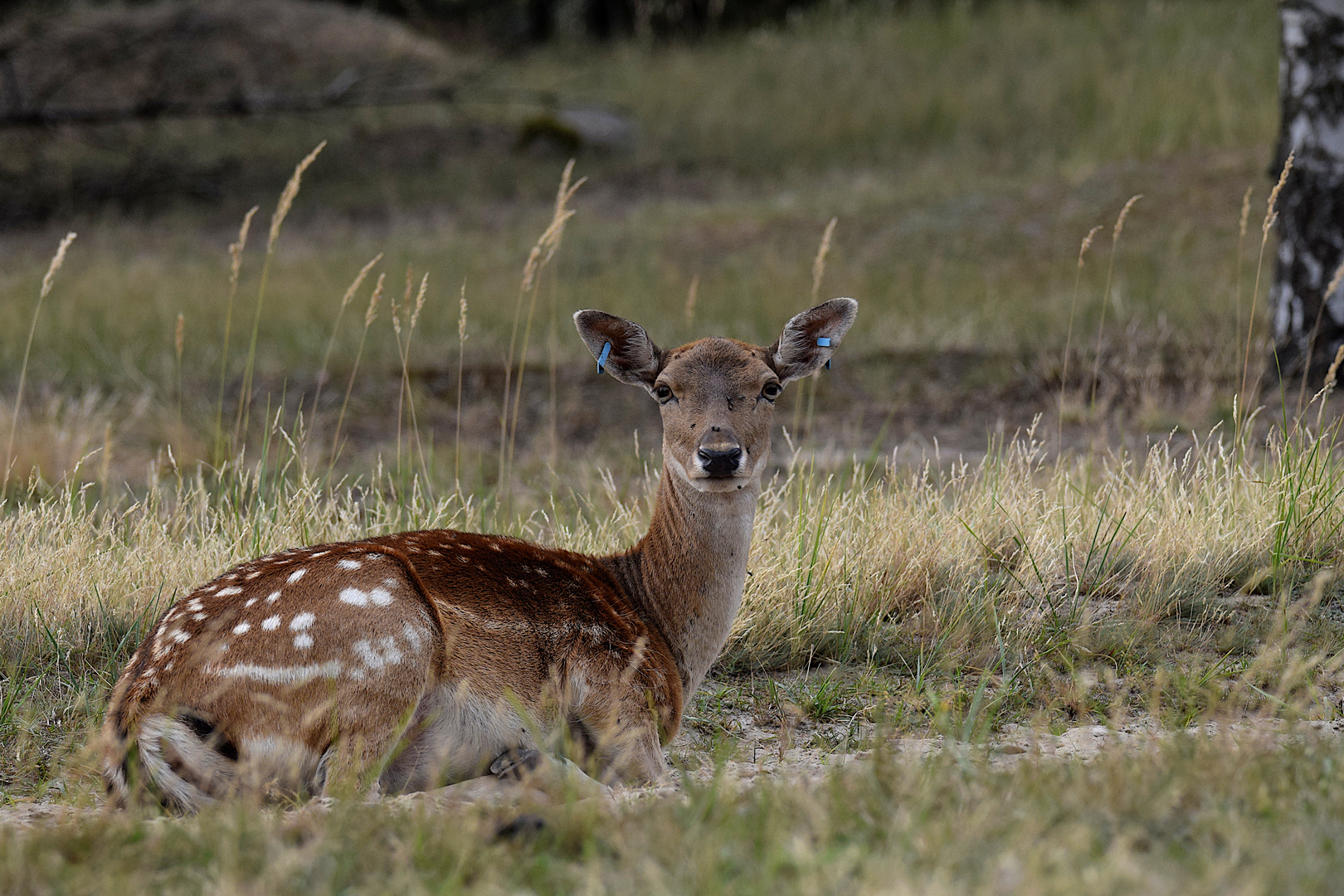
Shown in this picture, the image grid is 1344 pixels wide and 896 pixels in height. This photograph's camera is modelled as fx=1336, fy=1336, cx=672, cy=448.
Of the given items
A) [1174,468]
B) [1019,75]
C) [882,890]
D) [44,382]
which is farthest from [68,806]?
[1019,75]

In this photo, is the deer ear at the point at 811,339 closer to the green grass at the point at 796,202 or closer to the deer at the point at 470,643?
the deer at the point at 470,643

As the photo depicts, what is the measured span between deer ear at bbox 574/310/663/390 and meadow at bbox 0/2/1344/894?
2.37ft

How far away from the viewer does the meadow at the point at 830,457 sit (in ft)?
8.93

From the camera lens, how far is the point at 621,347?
14.6 feet

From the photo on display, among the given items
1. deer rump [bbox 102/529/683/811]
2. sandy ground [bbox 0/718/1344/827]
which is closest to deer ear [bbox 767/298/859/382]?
deer rump [bbox 102/529/683/811]

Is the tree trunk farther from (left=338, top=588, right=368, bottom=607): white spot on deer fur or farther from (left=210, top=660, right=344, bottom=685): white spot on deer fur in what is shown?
(left=210, top=660, right=344, bottom=685): white spot on deer fur

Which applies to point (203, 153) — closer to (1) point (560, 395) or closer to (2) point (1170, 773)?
(1) point (560, 395)

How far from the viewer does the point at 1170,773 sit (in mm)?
2807

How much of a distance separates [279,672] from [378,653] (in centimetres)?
25

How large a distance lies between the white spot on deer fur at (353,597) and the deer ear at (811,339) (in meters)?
1.63

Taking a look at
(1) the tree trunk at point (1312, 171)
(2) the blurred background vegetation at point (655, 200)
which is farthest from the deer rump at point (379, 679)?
(1) the tree trunk at point (1312, 171)

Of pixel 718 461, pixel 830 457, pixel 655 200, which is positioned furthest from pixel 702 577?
pixel 655 200

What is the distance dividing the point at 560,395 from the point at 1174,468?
4.65 meters

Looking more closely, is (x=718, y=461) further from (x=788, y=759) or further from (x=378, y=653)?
(x=378, y=653)
